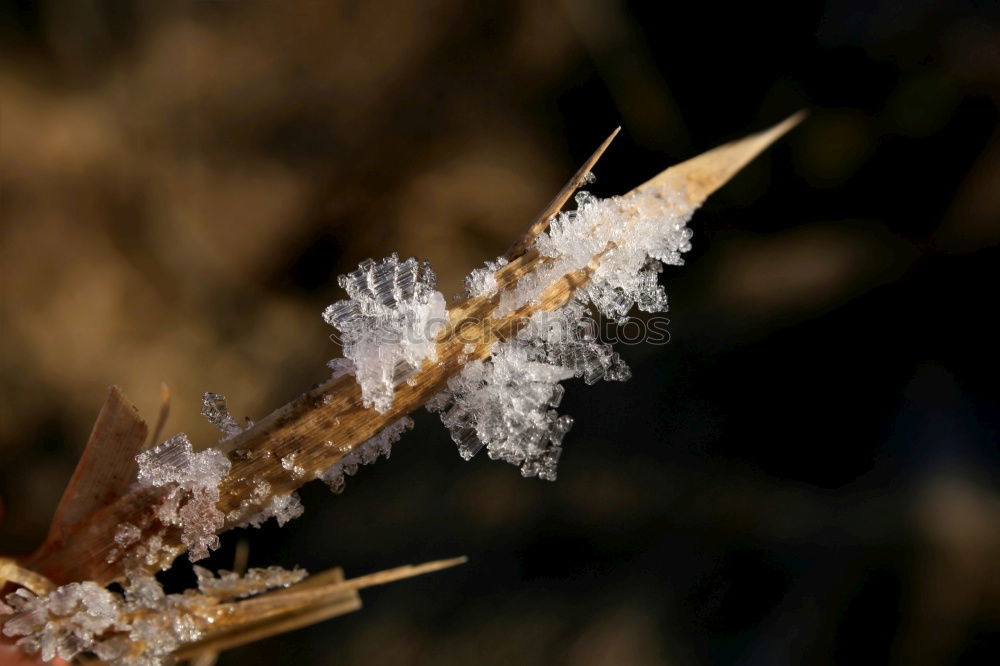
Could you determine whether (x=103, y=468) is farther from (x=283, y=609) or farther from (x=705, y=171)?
(x=705, y=171)

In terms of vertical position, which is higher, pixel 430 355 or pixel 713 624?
pixel 430 355

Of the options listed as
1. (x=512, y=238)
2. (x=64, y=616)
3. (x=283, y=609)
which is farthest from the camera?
(x=512, y=238)

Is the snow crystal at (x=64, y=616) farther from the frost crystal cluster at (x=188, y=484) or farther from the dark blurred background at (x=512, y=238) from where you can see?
the dark blurred background at (x=512, y=238)

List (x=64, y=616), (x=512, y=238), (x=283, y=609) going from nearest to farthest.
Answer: (x=64, y=616), (x=283, y=609), (x=512, y=238)

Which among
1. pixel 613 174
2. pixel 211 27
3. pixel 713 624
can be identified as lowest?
pixel 713 624

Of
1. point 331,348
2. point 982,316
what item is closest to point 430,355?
point 331,348

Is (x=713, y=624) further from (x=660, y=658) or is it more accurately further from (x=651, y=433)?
(x=651, y=433)

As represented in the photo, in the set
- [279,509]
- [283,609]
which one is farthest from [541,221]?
[283,609]
